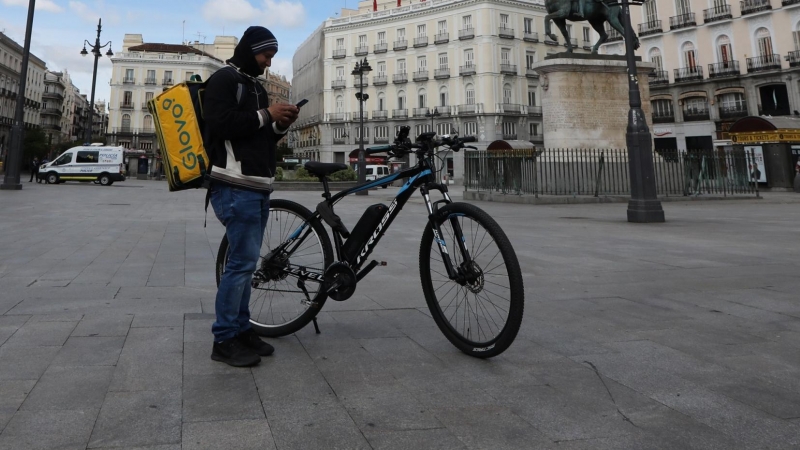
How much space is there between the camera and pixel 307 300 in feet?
9.82

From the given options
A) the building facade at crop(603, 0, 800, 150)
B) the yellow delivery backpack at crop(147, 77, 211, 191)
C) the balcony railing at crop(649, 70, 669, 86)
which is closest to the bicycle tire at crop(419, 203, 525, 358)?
the yellow delivery backpack at crop(147, 77, 211, 191)

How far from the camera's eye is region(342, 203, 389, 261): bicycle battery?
9.29 feet

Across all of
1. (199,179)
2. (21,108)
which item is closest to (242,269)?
(199,179)

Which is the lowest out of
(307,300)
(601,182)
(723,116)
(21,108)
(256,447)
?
(256,447)

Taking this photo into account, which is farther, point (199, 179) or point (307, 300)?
point (307, 300)

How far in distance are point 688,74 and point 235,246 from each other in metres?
45.8

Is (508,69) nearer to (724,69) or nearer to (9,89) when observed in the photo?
(724,69)

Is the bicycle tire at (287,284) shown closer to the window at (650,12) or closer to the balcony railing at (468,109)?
the window at (650,12)

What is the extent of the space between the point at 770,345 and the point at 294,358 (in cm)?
271

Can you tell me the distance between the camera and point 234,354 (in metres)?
2.49

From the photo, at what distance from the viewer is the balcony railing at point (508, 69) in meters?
52.7

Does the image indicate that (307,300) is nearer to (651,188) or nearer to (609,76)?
(651,188)

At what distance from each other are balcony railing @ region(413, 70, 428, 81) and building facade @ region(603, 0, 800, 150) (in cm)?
2049

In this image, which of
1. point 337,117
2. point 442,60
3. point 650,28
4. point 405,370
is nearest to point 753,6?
point 650,28
